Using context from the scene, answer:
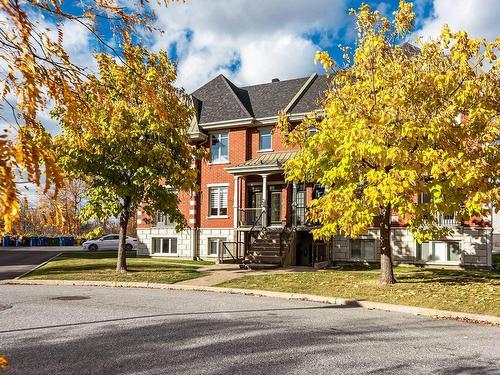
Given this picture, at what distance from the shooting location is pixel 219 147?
31.2 meters

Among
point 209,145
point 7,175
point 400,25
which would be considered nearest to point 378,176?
point 400,25

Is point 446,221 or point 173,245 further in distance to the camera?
point 173,245

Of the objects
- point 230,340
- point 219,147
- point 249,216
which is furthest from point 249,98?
point 230,340

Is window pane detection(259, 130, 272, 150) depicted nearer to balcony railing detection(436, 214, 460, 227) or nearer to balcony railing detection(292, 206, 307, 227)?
balcony railing detection(292, 206, 307, 227)

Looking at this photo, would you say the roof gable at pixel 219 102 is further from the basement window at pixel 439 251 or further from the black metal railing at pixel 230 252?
the basement window at pixel 439 251

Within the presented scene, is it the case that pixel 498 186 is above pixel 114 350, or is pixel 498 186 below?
above

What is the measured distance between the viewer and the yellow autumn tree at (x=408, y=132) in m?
14.4

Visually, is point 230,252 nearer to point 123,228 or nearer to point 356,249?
point 356,249

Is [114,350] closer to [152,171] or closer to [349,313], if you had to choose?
[349,313]

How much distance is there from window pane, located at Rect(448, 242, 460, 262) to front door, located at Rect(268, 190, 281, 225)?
9261 mm

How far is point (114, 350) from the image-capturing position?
7793 mm

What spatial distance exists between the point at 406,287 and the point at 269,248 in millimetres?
9607

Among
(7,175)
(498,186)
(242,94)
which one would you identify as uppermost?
(242,94)

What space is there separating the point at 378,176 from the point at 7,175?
12.9 m
